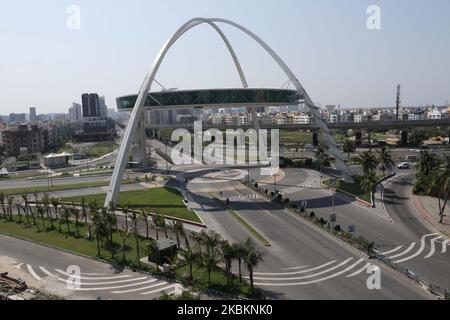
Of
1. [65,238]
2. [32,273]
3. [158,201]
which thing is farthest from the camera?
[158,201]

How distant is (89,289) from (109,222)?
24.3 feet

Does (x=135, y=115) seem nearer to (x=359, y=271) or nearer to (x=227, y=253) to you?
(x=227, y=253)

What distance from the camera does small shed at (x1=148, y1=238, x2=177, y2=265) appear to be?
105 ft

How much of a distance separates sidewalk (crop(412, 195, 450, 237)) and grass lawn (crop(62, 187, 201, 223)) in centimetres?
2495

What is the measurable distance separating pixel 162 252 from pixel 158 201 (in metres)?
21.1

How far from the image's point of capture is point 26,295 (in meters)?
27.8

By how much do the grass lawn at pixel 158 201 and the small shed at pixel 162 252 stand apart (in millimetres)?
10484

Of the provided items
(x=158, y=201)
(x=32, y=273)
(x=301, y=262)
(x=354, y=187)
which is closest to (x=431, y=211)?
(x=354, y=187)

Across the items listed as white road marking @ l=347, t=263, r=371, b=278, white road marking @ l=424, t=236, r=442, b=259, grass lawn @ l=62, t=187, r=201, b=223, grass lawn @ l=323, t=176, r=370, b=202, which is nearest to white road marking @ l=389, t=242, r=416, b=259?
white road marking @ l=424, t=236, r=442, b=259

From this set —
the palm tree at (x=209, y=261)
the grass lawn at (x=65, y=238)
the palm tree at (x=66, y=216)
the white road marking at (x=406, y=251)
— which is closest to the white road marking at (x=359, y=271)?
the white road marking at (x=406, y=251)

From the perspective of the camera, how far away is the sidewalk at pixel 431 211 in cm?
3983

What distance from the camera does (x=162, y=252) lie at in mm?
32469

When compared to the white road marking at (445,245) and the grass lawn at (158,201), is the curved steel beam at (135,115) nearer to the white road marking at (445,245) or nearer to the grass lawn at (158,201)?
the grass lawn at (158,201)
